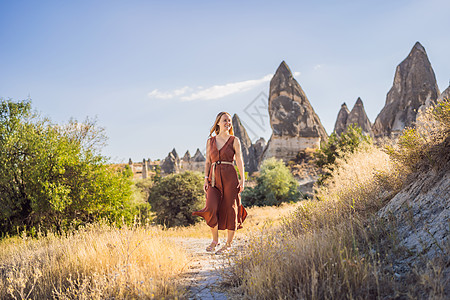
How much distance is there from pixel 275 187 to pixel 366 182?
17.8 meters

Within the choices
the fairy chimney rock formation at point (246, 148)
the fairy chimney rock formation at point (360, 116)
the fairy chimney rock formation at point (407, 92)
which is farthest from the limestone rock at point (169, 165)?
the fairy chimney rock formation at point (407, 92)

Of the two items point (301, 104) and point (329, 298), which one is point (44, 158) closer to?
point (329, 298)

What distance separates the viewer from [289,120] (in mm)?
42625

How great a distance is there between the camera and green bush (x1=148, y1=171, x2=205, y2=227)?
68.5 feet

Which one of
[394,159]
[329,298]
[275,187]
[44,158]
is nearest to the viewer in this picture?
[329,298]

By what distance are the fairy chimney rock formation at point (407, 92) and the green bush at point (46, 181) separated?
38.1 metres

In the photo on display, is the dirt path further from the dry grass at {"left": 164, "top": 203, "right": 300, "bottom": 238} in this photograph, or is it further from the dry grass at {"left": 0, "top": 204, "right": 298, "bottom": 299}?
the dry grass at {"left": 164, "top": 203, "right": 300, "bottom": 238}

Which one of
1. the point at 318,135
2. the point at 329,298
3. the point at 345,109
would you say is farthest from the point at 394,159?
the point at 345,109

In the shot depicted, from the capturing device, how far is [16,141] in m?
9.66

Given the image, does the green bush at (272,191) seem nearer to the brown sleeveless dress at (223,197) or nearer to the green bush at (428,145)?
the brown sleeveless dress at (223,197)

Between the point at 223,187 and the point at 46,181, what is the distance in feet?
21.7

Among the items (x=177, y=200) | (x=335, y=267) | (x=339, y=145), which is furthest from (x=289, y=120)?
(x=335, y=267)

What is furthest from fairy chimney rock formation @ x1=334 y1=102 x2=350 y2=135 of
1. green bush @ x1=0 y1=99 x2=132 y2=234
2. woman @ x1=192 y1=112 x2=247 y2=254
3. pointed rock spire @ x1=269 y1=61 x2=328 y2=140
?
woman @ x1=192 y1=112 x2=247 y2=254

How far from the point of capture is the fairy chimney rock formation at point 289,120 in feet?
138
